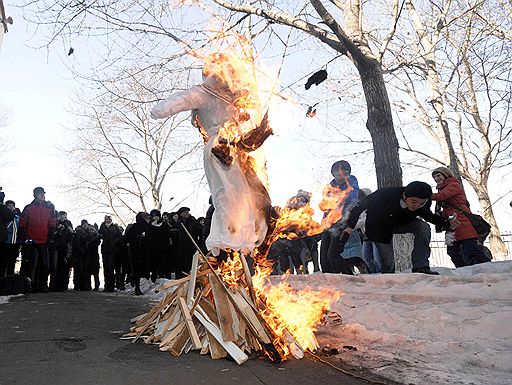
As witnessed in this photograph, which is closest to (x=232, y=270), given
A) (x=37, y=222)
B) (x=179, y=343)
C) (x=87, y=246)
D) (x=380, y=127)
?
(x=179, y=343)

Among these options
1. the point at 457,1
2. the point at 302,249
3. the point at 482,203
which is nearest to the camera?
the point at 302,249

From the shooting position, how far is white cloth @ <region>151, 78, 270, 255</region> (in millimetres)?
3838

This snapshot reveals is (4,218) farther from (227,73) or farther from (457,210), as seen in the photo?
(457,210)

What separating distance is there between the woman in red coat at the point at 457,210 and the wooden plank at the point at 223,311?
3.99 meters

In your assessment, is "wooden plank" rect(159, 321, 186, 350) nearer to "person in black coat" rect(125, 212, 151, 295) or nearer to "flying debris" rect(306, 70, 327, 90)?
"flying debris" rect(306, 70, 327, 90)

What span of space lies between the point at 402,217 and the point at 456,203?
105 centimetres

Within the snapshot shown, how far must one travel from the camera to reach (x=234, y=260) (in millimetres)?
3738

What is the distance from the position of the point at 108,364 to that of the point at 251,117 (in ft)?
9.09

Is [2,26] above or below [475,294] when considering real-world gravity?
above

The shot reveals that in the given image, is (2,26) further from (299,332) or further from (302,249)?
(299,332)

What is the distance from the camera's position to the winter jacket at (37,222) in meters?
8.34

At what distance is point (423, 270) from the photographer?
557 cm

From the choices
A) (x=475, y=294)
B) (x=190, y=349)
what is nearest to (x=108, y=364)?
(x=190, y=349)

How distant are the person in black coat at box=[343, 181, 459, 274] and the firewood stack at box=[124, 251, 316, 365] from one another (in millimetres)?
2687
